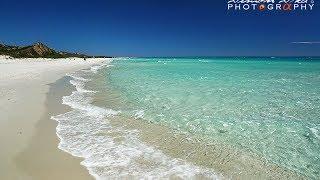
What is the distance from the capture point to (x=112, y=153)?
21.3 feet

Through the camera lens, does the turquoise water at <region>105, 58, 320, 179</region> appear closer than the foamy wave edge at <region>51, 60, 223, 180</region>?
No

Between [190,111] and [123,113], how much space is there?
2308mm

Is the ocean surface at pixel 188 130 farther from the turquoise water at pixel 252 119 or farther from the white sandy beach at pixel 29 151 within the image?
the white sandy beach at pixel 29 151

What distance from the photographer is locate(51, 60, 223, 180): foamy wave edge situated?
5480 millimetres

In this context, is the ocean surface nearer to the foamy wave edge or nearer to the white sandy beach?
the foamy wave edge

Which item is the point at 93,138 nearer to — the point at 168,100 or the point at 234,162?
the point at 234,162

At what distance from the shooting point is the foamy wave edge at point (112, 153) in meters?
5.48

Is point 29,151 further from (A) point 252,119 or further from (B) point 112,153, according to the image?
(A) point 252,119

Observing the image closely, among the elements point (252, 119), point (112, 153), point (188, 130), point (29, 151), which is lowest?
point (252, 119)

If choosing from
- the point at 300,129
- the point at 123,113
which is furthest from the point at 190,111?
the point at 300,129

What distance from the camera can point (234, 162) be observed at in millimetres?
6043

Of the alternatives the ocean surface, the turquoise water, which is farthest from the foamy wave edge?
the turquoise water

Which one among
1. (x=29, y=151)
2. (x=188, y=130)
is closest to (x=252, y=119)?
(x=188, y=130)

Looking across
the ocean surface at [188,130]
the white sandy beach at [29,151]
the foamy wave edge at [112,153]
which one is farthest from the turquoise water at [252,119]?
the white sandy beach at [29,151]
